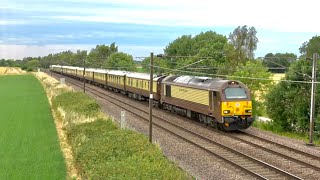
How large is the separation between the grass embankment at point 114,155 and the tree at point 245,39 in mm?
69875

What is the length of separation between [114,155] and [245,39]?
262 feet

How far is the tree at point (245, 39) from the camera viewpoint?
9331 cm

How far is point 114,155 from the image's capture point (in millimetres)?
18234

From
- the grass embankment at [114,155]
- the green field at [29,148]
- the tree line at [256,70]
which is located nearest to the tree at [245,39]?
the tree line at [256,70]

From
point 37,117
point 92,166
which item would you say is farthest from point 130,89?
point 92,166

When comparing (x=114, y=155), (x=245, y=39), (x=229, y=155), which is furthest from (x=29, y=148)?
(x=245, y=39)

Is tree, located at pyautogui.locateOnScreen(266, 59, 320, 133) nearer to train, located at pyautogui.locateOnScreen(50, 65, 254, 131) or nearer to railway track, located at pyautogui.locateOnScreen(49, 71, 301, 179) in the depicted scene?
train, located at pyautogui.locateOnScreen(50, 65, 254, 131)

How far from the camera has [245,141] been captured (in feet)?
80.6

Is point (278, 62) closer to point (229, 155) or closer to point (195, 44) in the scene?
point (195, 44)

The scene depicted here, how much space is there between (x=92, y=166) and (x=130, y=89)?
125 feet

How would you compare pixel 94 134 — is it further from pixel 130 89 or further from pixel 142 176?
pixel 130 89

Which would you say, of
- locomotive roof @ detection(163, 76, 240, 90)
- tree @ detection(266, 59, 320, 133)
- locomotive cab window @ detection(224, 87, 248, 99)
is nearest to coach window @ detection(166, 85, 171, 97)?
locomotive roof @ detection(163, 76, 240, 90)

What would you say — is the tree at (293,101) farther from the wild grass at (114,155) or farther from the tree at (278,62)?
the wild grass at (114,155)

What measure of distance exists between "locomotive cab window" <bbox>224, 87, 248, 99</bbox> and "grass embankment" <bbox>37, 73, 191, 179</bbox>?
293 inches
